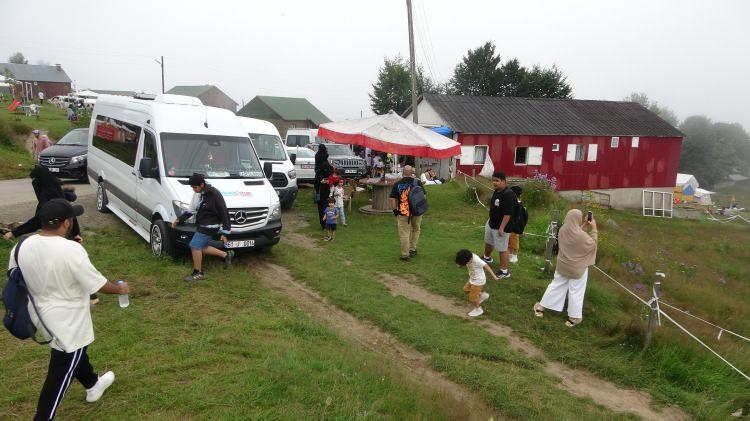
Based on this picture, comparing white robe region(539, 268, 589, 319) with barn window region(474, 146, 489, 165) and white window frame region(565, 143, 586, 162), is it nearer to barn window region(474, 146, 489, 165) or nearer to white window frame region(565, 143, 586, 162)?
barn window region(474, 146, 489, 165)

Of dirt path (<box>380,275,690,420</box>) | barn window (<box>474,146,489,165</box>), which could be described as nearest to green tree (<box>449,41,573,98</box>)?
barn window (<box>474,146,489,165</box>)

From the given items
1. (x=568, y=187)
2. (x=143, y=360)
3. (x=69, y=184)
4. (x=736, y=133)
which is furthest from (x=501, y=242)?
(x=736, y=133)

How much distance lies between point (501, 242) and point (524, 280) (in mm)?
751

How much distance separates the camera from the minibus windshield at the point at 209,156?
7934 millimetres

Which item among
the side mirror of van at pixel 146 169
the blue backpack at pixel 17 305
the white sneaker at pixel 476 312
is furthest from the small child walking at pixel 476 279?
the side mirror of van at pixel 146 169

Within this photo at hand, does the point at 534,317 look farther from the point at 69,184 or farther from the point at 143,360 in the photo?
A: the point at 69,184

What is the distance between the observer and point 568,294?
256 inches

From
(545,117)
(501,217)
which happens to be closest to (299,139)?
(501,217)

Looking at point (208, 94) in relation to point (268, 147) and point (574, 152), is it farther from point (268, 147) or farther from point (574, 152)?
point (268, 147)

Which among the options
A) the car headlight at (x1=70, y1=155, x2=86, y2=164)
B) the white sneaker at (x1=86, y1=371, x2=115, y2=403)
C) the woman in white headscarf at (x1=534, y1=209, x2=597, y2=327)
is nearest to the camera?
the white sneaker at (x1=86, y1=371, x2=115, y2=403)

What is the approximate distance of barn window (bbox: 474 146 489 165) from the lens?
2346 cm

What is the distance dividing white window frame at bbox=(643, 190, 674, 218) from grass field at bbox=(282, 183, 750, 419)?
46.2 ft

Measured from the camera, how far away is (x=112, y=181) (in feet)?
31.8

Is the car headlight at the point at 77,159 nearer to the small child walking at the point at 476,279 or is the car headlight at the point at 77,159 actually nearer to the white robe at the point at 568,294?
the small child walking at the point at 476,279
